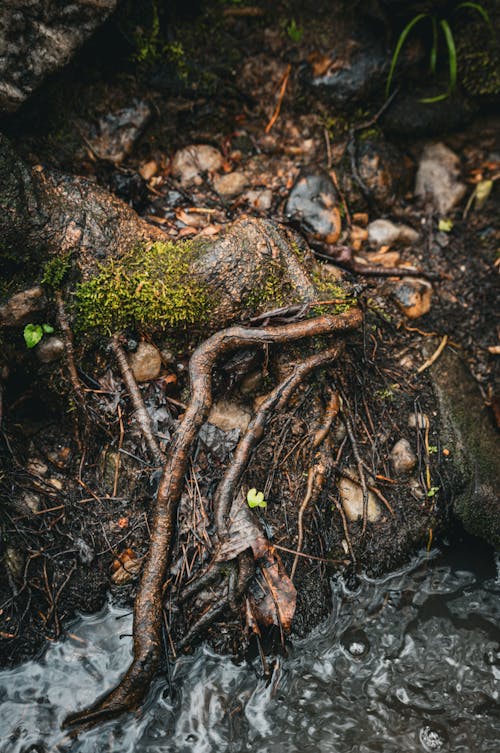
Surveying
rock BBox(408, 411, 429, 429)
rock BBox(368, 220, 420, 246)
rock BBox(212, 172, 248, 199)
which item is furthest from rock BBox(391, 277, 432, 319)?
rock BBox(212, 172, 248, 199)

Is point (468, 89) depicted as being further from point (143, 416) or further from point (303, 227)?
point (143, 416)

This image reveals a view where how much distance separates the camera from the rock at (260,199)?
164 inches

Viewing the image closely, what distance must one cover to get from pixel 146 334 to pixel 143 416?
55 cm

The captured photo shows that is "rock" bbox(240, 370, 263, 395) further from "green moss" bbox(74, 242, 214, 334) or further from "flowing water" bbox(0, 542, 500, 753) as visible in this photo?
"flowing water" bbox(0, 542, 500, 753)

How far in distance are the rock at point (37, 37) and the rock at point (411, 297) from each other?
109 inches

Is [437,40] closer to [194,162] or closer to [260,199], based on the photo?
[260,199]

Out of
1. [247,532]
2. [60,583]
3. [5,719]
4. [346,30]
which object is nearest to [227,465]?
[247,532]

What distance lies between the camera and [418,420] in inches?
150

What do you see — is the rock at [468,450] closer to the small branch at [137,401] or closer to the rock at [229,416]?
the rock at [229,416]

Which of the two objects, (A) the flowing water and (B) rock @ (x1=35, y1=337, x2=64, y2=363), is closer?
(A) the flowing water

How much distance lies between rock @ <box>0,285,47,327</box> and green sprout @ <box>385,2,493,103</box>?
315 cm

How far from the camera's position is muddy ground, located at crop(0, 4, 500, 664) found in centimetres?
334

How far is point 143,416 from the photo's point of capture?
3.41 m

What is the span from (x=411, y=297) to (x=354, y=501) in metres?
1.62
